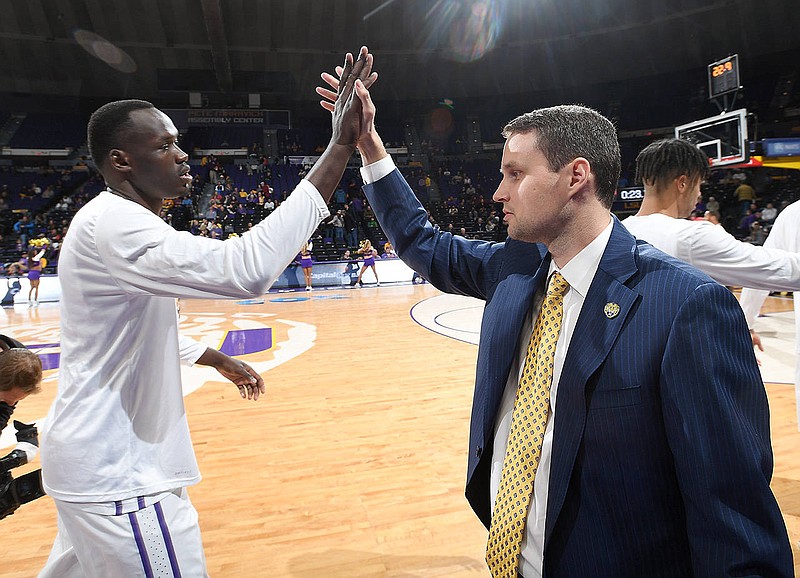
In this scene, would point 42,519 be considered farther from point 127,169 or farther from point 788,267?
point 788,267

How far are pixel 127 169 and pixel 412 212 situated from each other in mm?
802

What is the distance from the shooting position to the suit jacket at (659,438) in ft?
2.91

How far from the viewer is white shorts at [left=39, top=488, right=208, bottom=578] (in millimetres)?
1271

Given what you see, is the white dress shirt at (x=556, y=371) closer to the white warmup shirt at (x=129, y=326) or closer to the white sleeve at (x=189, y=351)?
the white warmup shirt at (x=129, y=326)

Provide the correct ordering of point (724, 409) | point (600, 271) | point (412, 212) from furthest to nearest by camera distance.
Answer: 1. point (412, 212)
2. point (600, 271)
3. point (724, 409)

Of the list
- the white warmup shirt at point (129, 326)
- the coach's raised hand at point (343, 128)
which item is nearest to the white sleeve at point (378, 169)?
the coach's raised hand at point (343, 128)

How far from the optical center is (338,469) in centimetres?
338

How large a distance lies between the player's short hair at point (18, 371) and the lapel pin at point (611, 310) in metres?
2.05

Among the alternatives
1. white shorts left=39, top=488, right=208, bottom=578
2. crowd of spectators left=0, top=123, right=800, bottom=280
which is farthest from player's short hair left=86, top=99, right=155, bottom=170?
crowd of spectators left=0, top=123, right=800, bottom=280

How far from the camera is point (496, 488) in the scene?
1.28 metres

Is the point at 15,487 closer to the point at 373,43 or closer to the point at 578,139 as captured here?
the point at 578,139

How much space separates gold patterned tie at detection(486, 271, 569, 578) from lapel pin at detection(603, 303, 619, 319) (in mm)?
135

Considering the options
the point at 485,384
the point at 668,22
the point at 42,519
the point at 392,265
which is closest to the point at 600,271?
the point at 485,384

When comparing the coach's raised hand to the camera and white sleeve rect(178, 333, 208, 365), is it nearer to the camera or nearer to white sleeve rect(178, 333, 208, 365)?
white sleeve rect(178, 333, 208, 365)
